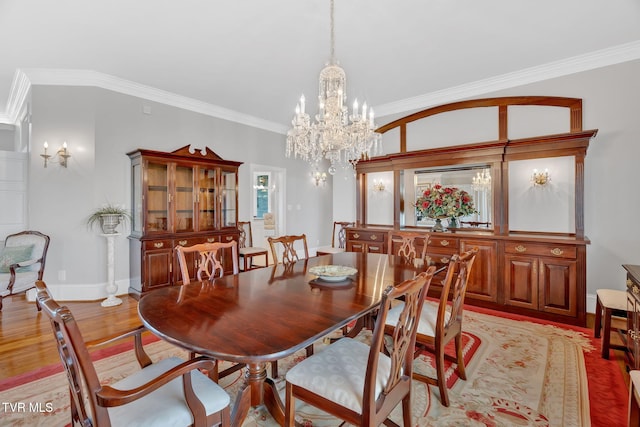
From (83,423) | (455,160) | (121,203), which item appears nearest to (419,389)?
(83,423)

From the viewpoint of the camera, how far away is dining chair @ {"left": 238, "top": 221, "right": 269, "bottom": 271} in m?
4.84

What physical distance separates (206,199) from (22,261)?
6.93 feet

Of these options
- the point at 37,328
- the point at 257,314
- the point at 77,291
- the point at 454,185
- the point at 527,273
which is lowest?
the point at 37,328

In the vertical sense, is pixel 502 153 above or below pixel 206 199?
above

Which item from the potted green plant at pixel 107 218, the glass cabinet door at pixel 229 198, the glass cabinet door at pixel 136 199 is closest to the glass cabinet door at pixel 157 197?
the glass cabinet door at pixel 136 199

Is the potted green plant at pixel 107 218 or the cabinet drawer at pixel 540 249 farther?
the potted green plant at pixel 107 218

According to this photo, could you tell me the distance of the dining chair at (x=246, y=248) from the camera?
4.84 m

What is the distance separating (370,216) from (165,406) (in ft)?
14.0

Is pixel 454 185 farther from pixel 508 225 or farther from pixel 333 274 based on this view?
pixel 333 274

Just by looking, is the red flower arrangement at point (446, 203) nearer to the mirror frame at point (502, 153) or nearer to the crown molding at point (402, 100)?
the mirror frame at point (502, 153)

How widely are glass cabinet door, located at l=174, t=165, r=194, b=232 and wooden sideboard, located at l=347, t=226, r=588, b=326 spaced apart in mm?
3353

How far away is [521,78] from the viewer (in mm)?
3770

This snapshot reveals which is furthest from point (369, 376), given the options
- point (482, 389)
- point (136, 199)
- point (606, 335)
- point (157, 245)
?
point (136, 199)

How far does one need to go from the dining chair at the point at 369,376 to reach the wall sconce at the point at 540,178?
3154 mm
